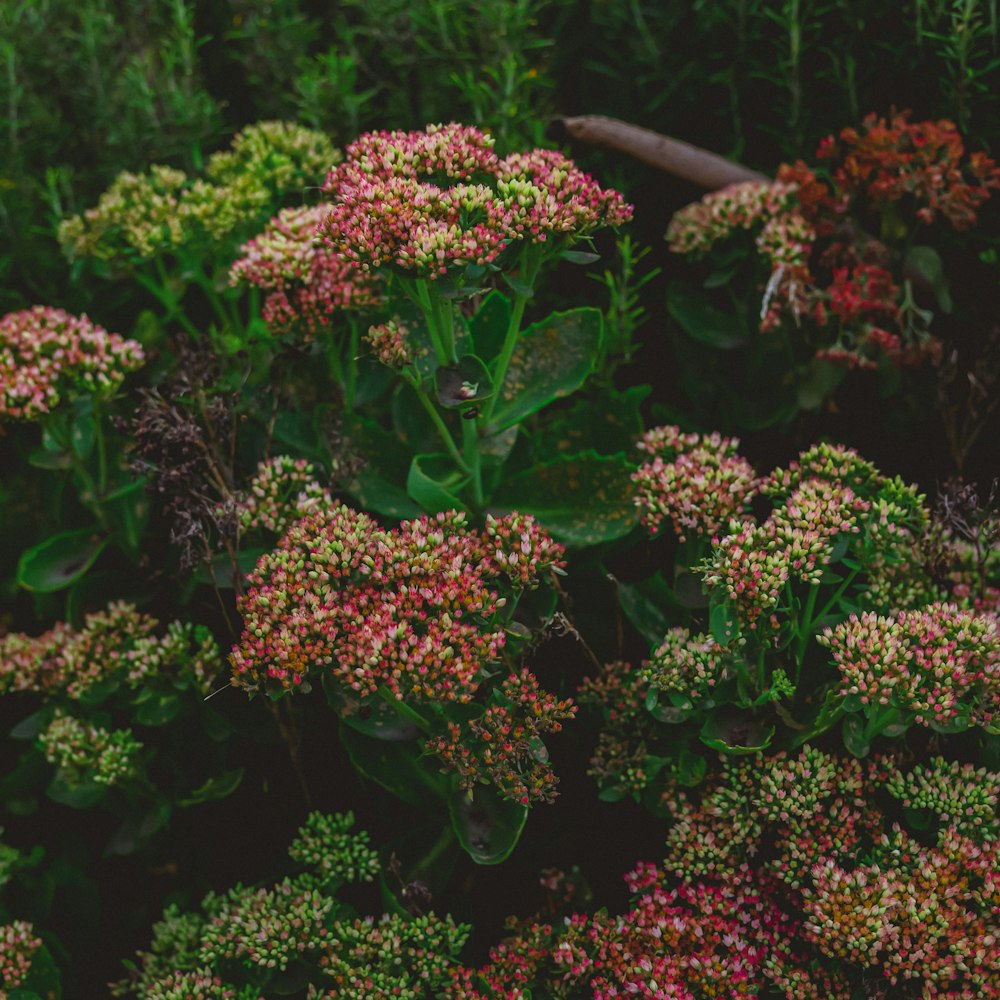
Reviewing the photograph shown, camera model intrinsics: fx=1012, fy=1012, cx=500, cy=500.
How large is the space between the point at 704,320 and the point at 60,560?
1764 mm

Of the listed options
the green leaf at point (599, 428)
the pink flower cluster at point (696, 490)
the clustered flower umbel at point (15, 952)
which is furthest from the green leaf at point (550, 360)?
the clustered flower umbel at point (15, 952)

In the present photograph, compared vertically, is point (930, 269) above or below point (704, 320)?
above

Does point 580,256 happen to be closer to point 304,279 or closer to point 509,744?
point 304,279

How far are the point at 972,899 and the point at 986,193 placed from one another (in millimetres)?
1618

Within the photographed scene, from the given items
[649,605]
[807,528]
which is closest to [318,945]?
[649,605]

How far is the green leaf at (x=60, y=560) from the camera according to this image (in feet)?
7.89

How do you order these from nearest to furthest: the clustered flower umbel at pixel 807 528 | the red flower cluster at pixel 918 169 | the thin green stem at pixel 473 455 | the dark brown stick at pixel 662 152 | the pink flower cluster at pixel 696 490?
the clustered flower umbel at pixel 807 528 < the pink flower cluster at pixel 696 490 < the thin green stem at pixel 473 455 < the red flower cluster at pixel 918 169 < the dark brown stick at pixel 662 152

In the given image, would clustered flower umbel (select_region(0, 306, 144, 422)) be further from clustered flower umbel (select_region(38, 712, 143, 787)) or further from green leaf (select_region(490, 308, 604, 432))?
green leaf (select_region(490, 308, 604, 432))

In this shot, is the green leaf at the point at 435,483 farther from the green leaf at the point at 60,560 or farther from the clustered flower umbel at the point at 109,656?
the green leaf at the point at 60,560

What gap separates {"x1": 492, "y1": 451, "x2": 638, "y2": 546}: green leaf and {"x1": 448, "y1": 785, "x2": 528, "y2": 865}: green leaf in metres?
0.57

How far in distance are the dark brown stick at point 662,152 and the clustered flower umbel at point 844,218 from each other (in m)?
0.27

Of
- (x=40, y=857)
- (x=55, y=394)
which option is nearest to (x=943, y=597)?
(x=55, y=394)

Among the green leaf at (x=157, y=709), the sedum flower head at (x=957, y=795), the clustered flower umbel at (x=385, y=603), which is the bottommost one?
the green leaf at (x=157, y=709)

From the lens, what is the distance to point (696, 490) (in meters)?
1.94
